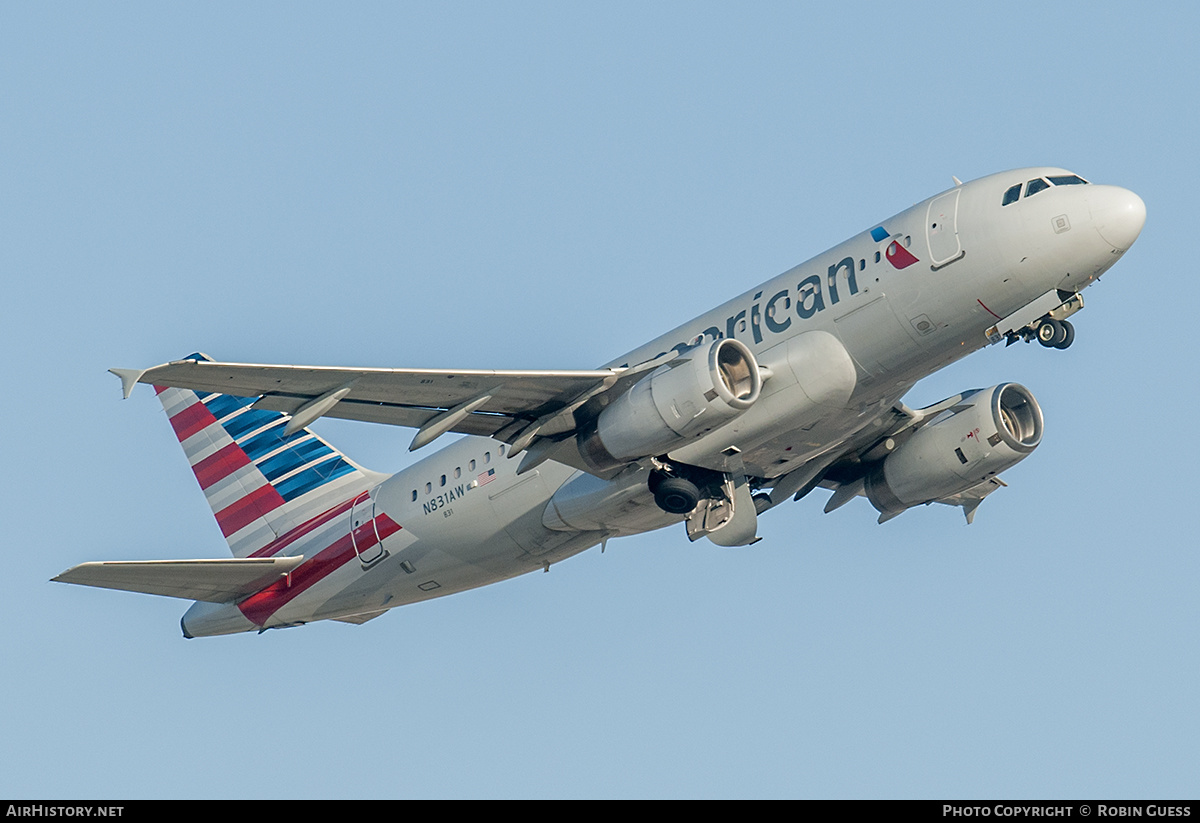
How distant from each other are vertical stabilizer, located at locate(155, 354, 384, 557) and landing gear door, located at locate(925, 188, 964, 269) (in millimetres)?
16339

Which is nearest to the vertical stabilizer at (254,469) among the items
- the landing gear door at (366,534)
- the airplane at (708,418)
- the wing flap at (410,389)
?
the airplane at (708,418)

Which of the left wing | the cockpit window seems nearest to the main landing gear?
the left wing

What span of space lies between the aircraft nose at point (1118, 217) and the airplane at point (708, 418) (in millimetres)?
42

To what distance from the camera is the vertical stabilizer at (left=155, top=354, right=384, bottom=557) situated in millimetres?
39281

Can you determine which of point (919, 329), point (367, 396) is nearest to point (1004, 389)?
point (919, 329)

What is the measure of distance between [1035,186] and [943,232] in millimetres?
1965

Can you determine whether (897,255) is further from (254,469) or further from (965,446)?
(254,469)

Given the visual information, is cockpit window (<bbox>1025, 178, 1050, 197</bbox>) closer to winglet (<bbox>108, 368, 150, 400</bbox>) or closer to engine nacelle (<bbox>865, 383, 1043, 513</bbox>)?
engine nacelle (<bbox>865, 383, 1043, 513</bbox>)

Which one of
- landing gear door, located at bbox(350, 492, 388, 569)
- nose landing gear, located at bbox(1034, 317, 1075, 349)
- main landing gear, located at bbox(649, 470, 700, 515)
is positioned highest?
nose landing gear, located at bbox(1034, 317, 1075, 349)

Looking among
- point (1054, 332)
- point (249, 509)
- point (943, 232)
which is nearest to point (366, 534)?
point (249, 509)

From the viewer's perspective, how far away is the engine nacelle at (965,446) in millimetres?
34625

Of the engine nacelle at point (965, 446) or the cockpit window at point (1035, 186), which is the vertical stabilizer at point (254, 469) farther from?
the cockpit window at point (1035, 186)
